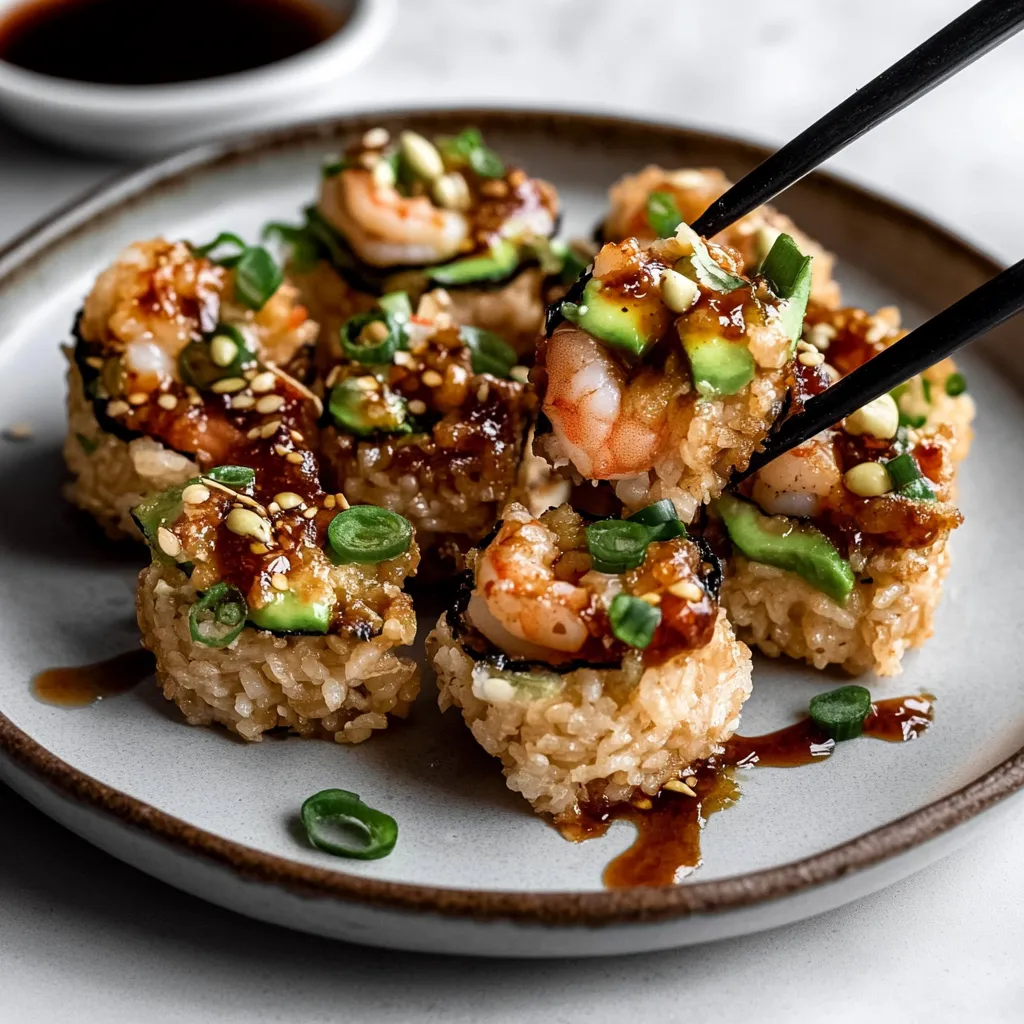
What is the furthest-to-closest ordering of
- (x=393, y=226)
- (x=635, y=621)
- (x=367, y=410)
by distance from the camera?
(x=393, y=226)
(x=367, y=410)
(x=635, y=621)

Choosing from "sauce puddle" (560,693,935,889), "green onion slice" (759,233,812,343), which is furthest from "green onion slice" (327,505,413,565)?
"green onion slice" (759,233,812,343)

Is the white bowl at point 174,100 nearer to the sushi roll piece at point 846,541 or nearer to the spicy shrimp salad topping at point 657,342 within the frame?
the spicy shrimp salad topping at point 657,342

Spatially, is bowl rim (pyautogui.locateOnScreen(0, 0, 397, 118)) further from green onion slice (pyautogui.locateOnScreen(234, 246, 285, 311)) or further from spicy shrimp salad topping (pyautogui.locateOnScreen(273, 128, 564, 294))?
green onion slice (pyautogui.locateOnScreen(234, 246, 285, 311))

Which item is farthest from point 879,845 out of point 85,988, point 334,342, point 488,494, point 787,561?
point 334,342

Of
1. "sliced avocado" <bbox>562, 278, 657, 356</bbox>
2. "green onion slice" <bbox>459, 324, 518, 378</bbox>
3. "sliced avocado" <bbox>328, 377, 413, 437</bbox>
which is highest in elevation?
"sliced avocado" <bbox>562, 278, 657, 356</bbox>

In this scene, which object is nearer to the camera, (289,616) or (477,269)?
(289,616)

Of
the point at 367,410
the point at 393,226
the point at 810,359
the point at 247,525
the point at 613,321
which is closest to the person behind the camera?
the point at 613,321

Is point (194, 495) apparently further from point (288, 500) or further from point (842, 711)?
point (842, 711)

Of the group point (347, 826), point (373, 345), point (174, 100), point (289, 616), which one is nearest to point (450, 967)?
point (347, 826)
